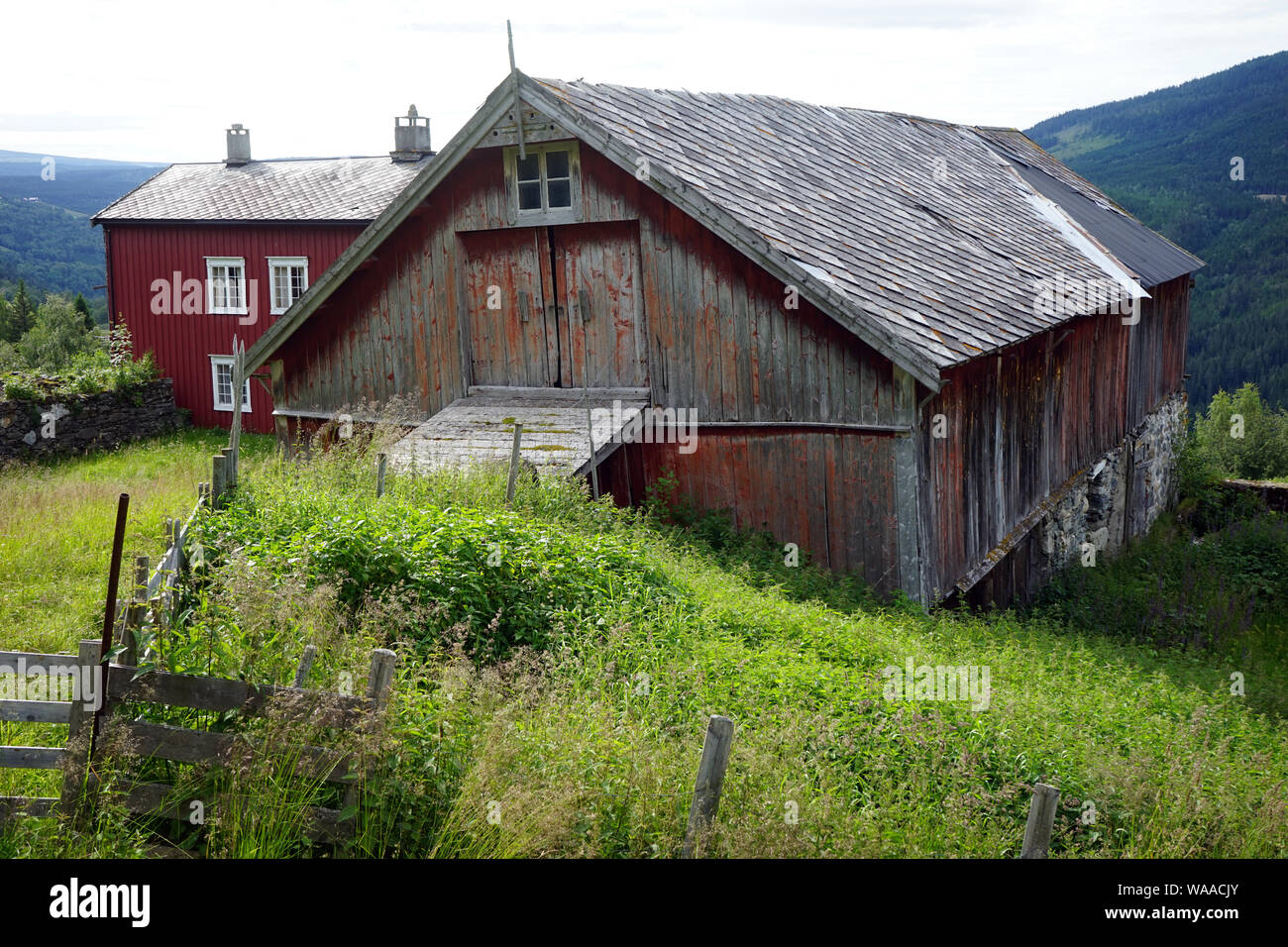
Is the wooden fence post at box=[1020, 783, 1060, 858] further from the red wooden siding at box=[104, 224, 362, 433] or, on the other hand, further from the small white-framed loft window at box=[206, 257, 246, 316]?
the small white-framed loft window at box=[206, 257, 246, 316]

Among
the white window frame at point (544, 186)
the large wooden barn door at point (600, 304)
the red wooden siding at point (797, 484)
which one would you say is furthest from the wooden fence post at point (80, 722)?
the white window frame at point (544, 186)

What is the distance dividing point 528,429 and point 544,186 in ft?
8.99

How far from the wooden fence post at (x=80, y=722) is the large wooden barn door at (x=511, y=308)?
8.02 meters

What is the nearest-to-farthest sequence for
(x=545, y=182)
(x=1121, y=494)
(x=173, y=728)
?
(x=173, y=728), (x=545, y=182), (x=1121, y=494)

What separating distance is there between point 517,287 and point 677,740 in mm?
7861

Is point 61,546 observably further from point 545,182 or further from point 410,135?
point 410,135

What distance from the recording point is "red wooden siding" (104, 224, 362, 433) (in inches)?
1035

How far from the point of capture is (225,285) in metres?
27.0

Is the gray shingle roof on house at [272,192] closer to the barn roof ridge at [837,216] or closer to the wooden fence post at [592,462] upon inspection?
the barn roof ridge at [837,216]

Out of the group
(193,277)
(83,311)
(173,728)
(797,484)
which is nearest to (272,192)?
(193,277)
